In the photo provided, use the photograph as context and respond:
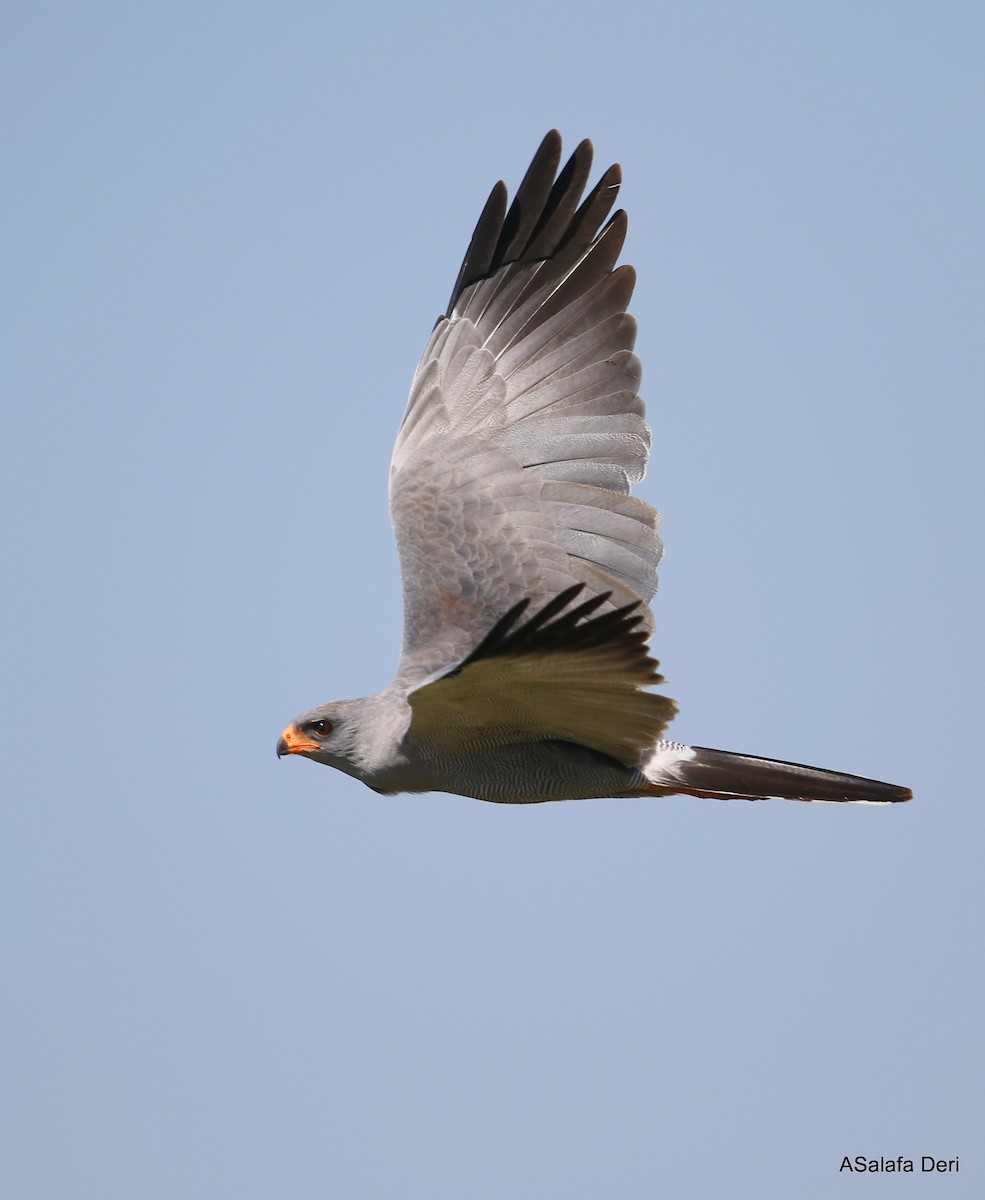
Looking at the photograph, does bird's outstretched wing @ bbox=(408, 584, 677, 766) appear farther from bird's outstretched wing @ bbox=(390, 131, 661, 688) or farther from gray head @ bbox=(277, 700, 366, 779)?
bird's outstretched wing @ bbox=(390, 131, 661, 688)

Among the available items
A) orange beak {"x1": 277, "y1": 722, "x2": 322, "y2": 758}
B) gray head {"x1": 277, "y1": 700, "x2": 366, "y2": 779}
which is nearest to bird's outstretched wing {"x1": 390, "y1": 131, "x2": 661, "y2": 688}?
gray head {"x1": 277, "y1": 700, "x2": 366, "y2": 779}

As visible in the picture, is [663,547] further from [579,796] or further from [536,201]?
[536,201]

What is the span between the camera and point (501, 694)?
7324 millimetres

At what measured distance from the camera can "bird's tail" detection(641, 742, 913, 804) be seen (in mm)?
8398

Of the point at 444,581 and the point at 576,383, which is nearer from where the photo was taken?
the point at 444,581

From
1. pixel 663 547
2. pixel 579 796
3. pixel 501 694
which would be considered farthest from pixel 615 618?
pixel 663 547

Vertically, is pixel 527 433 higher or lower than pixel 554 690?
higher

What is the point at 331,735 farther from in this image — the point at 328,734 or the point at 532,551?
the point at 532,551

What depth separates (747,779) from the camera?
28.2 ft

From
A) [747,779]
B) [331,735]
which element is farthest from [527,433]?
[747,779]

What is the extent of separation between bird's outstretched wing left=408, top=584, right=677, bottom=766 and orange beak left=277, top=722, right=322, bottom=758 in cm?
89

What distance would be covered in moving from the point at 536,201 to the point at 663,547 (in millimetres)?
2877

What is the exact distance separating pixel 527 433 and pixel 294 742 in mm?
2740

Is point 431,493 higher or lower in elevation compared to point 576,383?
lower
